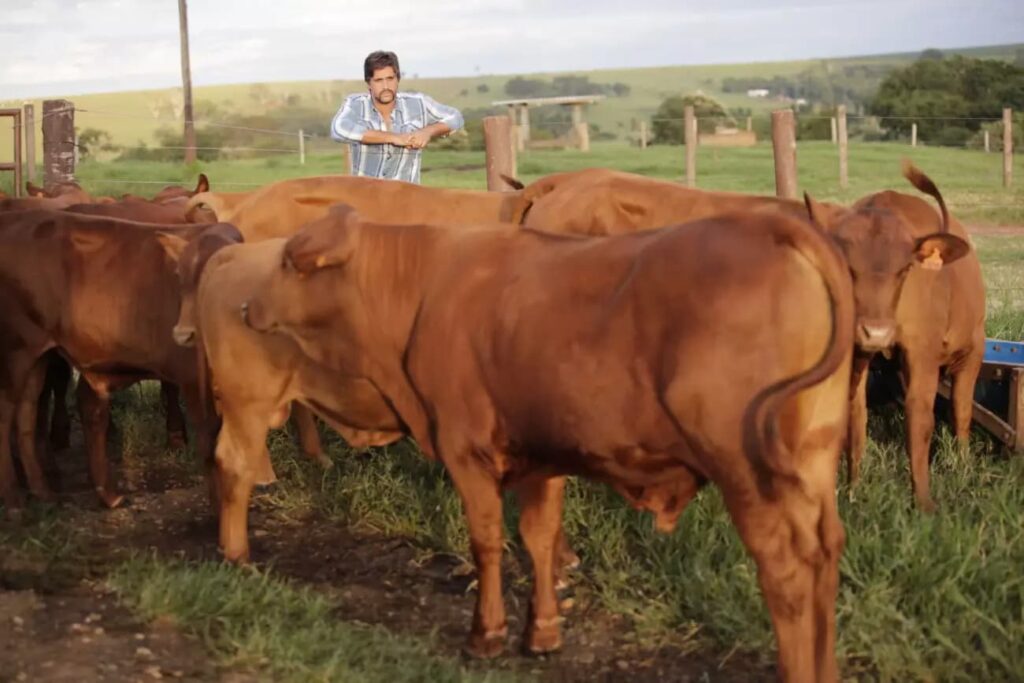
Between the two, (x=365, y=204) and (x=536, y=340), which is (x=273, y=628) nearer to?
(x=536, y=340)

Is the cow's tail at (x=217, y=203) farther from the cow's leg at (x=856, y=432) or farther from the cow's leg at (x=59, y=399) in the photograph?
the cow's leg at (x=856, y=432)

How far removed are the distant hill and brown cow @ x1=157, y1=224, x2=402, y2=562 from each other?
131 ft

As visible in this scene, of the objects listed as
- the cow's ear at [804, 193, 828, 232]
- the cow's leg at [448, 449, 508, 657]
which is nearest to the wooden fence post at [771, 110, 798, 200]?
the cow's ear at [804, 193, 828, 232]

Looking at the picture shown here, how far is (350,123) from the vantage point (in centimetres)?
876

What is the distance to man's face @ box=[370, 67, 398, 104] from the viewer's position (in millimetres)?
8688

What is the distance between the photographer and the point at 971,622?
497cm

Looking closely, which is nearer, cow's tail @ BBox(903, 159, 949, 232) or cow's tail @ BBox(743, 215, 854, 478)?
cow's tail @ BBox(743, 215, 854, 478)

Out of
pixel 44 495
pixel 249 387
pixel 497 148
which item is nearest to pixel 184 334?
pixel 249 387

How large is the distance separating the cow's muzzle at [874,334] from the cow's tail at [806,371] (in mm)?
1385

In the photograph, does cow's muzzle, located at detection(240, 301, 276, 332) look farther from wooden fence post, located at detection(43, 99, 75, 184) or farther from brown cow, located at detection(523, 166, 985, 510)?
wooden fence post, located at detection(43, 99, 75, 184)

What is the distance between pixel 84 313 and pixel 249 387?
160 centimetres

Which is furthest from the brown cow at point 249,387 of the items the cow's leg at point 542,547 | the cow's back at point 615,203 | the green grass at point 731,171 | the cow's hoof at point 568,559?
the green grass at point 731,171

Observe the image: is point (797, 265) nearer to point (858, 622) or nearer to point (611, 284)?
point (611, 284)

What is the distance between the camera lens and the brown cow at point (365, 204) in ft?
25.0
